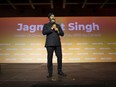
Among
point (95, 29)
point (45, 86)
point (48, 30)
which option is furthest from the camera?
point (95, 29)

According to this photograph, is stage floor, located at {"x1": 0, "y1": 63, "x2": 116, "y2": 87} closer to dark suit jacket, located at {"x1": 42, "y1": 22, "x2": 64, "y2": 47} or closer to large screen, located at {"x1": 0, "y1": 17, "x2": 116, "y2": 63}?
dark suit jacket, located at {"x1": 42, "y1": 22, "x2": 64, "y2": 47}

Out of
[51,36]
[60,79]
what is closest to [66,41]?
[51,36]

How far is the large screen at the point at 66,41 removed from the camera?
8055mm

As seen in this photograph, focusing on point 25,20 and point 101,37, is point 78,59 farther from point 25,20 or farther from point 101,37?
point 25,20

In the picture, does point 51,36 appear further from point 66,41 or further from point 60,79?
point 66,41

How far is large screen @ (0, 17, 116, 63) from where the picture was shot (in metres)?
8.05

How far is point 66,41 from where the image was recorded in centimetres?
808

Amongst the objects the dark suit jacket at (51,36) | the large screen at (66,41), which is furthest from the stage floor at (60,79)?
the large screen at (66,41)
